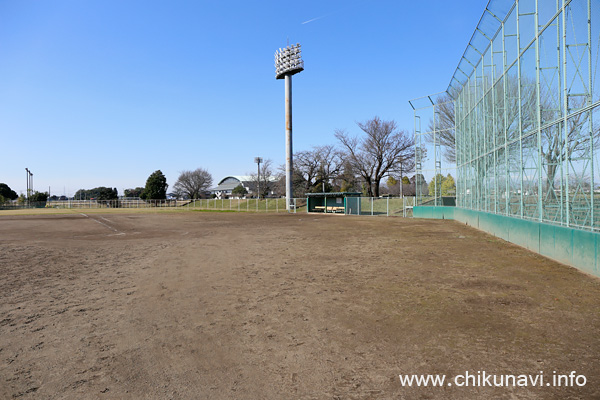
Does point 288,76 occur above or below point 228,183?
above

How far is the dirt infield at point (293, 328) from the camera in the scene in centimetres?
346

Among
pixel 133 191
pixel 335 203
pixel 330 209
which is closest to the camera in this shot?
pixel 335 203

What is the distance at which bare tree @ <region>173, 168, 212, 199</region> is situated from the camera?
4235 inches

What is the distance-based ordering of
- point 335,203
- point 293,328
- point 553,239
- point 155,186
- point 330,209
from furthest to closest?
point 155,186
point 330,209
point 335,203
point 553,239
point 293,328

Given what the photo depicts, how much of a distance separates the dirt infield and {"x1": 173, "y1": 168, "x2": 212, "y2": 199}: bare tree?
332 feet

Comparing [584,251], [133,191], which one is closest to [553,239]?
[584,251]

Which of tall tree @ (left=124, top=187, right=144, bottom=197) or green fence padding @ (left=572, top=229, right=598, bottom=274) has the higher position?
tall tree @ (left=124, top=187, right=144, bottom=197)

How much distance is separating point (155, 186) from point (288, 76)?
53950 millimetres

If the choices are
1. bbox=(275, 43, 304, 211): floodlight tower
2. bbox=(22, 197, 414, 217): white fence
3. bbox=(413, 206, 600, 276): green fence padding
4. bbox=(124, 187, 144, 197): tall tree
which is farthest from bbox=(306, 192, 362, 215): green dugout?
bbox=(124, 187, 144, 197): tall tree

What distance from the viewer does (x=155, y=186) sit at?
93062 millimetres

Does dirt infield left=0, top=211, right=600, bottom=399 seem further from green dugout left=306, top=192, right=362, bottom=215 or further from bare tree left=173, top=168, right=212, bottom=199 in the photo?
bare tree left=173, top=168, right=212, bottom=199

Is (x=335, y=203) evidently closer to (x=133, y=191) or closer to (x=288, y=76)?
(x=288, y=76)

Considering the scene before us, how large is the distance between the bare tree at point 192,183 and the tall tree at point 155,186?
42.4 feet

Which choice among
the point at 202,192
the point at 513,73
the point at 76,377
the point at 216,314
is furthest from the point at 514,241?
the point at 202,192
